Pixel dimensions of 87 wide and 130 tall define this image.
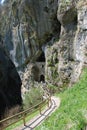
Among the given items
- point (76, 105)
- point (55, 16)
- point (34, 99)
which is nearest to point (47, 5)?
point (55, 16)

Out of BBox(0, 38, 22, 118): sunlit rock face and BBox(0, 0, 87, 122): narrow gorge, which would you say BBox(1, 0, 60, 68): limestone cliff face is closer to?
BBox(0, 0, 87, 122): narrow gorge

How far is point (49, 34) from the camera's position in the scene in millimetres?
45188

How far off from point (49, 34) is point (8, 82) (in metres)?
16.7

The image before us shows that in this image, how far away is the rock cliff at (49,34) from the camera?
3397cm

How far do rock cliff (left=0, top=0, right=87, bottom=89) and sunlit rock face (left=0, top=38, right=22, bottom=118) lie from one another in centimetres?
672

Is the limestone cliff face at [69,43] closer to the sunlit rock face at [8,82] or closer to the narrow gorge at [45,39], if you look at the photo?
the narrow gorge at [45,39]

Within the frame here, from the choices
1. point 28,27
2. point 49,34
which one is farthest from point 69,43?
point 28,27

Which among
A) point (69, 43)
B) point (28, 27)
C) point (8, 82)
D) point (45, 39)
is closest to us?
point (69, 43)

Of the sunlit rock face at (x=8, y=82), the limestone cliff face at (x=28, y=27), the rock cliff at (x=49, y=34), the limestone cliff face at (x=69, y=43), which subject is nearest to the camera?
the limestone cliff face at (x=69, y=43)

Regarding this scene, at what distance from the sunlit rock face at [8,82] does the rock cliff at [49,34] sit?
6.72 m

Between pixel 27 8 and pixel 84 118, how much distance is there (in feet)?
114

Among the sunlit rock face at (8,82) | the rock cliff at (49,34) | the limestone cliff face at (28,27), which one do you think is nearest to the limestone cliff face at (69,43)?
the rock cliff at (49,34)

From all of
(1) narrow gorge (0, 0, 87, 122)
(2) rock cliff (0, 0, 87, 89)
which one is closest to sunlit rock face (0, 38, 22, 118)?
(1) narrow gorge (0, 0, 87, 122)

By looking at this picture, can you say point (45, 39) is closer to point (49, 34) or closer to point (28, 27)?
point (49, 34)
